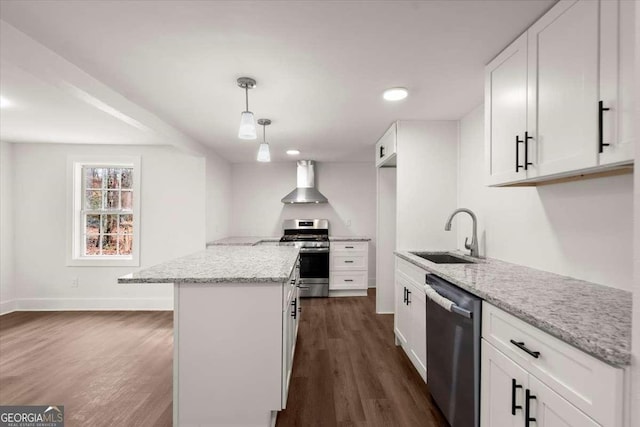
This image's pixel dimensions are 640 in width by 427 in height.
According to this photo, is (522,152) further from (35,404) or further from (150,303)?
(150,303)

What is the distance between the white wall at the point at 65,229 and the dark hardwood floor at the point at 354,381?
A: 7.28ft

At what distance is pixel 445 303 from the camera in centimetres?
167

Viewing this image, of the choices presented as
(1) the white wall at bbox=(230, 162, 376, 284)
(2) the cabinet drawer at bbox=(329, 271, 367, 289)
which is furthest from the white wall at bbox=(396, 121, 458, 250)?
(1) the white wall at bbox=(230, 162, 376, 284)

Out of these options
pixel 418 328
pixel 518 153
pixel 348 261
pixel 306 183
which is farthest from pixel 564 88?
pixel 306 183

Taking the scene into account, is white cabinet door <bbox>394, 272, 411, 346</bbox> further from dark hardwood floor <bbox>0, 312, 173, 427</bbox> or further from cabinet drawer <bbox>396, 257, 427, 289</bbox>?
dark hardwood floor <bbox>0, 312, 173, 427</bbox>

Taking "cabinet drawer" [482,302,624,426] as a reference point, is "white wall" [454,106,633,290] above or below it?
above

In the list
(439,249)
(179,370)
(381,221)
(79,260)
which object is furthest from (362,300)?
(79,260)

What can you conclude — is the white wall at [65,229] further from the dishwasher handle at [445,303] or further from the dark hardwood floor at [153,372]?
the dishwasher handle at [445,303]

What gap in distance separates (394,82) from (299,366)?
7.77 ft

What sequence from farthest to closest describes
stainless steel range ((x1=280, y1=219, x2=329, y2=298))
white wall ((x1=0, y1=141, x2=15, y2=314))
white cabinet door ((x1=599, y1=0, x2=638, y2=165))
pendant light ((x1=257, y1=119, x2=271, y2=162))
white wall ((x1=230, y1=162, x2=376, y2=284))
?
1. white wall ((x1=230, y1=162, x2=376, y2=284))
2. stainless steel range ((x1=280, y1=219, x2=329, y2=298))
3. white wall ((x1=0, y1=141, x2=15, y2=314))
4. pendant light ((x1=257, y1=119, x2=271, y2=162))
5. white cabinet door ((x1=599, y1=0, x2=638, y2=165))

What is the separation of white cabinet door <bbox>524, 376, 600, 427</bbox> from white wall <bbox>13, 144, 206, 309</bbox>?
390 cm

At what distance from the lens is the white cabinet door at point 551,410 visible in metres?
0.91

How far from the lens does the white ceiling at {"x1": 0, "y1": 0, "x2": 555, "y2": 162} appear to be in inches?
55.1

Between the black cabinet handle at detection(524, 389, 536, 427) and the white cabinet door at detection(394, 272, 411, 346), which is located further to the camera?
the white cabinet door at detection(394, 272, 411, 346)
